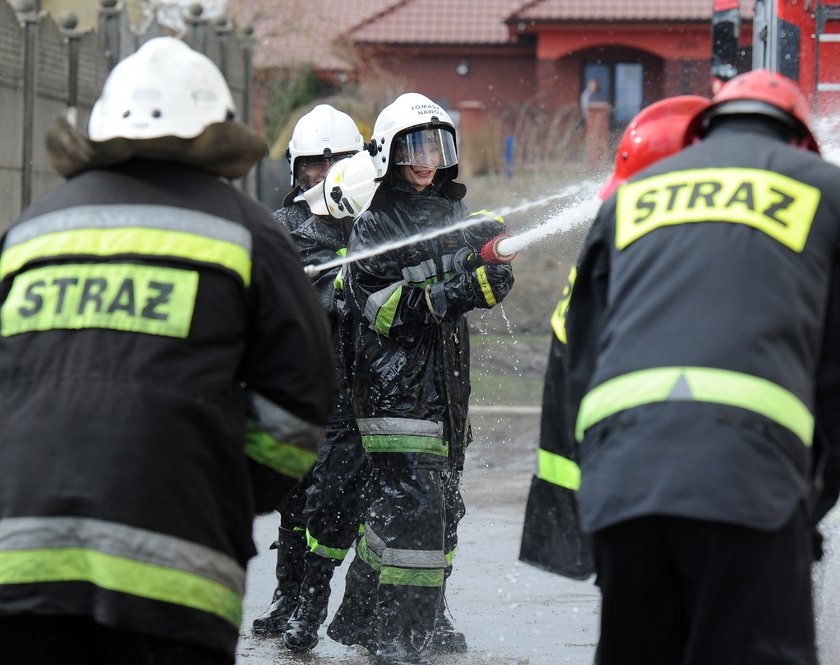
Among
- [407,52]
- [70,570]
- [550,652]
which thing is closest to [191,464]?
[70,570]

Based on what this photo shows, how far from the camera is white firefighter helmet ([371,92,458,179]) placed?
5488 millimetres

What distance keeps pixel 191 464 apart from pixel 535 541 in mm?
1072

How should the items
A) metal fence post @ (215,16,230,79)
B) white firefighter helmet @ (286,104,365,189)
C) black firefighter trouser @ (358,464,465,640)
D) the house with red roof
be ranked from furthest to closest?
the house with red roof → metal fence post @ (215,16,230,79) → white firefighter helmet @ (286,104,365,189) → black firefighter trouser @ (358,464,465,640)

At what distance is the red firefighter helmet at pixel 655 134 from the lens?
3.81 m

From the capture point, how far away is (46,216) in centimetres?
313

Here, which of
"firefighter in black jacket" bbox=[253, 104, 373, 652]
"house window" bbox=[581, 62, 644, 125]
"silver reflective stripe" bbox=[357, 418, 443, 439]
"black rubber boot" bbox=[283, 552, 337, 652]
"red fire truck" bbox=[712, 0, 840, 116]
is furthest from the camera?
"house window" bbox=[581, 62, 644, 125]

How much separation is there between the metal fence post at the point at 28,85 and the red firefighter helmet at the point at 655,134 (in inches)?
311

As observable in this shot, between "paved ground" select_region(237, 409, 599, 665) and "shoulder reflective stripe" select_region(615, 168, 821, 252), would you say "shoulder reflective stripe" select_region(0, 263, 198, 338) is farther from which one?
"paved ground" select_region(237, 409, 599, 665)

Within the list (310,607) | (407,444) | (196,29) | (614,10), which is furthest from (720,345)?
(614,10)

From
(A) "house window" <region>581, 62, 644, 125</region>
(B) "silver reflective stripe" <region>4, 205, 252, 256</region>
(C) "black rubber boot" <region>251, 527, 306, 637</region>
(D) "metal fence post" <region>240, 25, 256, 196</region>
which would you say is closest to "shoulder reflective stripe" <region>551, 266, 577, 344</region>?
(B) "silver reflective stripe" <region>4, 205, 252, 256</region>

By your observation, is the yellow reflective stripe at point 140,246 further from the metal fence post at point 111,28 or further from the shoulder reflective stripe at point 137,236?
the metal fence post at point 111,28

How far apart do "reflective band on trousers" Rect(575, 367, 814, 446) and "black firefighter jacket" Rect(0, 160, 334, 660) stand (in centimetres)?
71

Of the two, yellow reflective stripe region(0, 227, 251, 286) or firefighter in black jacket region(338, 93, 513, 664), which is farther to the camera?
firefighter in black jacket region(338, 93, 513, 664)

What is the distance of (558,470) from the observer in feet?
11.9
